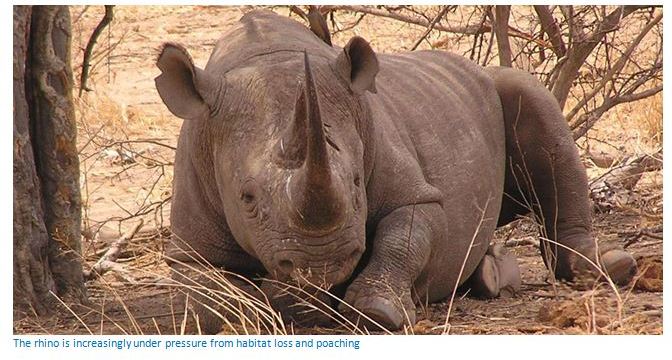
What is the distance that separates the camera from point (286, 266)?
561 cm

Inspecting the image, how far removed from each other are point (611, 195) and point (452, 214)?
99.6 inches

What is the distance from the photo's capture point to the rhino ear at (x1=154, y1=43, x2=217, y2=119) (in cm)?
597

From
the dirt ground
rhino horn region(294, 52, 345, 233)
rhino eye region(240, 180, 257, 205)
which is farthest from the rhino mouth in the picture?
the dirt ground

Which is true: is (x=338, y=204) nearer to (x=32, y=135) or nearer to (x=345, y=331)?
(x=345, y=331)

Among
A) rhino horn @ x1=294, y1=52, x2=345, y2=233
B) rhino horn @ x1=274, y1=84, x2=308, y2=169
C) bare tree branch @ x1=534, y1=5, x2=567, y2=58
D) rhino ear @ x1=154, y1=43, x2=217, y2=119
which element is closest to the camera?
rhino horn @ x1=294, y1=52, x2=345, y2=233

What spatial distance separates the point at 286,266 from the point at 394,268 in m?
0.69

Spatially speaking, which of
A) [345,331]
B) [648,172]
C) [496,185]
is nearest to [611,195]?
[648,172]

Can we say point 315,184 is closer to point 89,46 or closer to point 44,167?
point 44,167

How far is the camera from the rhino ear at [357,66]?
605 centimetres

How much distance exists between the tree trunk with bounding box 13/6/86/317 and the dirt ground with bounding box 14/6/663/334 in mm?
184

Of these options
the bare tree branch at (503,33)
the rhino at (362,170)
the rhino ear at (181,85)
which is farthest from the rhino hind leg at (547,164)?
the rhino ear at (181,85)

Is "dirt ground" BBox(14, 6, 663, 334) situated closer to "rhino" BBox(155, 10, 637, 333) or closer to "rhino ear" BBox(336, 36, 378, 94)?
"rhino" BBox(155, 10, 637, 333)

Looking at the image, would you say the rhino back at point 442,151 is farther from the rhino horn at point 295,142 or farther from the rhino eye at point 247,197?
the rhino horn at point 295,142

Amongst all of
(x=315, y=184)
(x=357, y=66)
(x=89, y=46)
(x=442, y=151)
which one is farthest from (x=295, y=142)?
(x=89, y=46)
